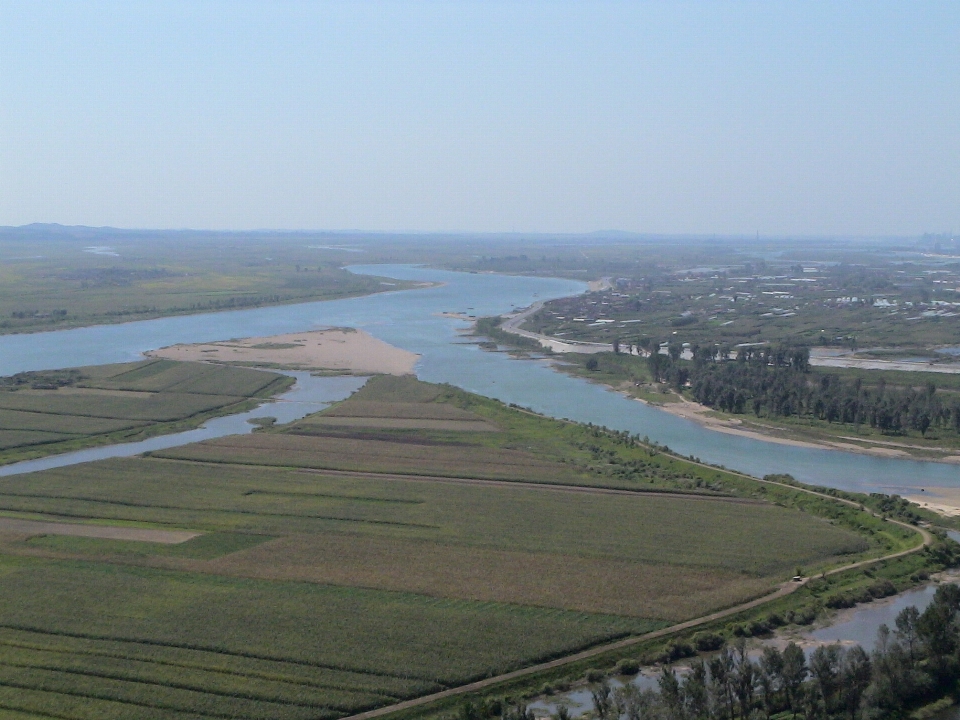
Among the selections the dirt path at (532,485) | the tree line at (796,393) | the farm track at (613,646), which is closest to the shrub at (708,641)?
the farm track at (613,646)

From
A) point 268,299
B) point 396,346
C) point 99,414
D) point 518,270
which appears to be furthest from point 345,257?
point 99,414

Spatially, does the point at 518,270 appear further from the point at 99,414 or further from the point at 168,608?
the point at 168,608

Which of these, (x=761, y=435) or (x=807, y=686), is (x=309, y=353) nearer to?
(x=761, y=435)

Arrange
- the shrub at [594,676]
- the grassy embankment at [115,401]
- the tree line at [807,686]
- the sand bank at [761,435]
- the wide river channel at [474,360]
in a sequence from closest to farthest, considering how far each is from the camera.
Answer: the tree line at [807,686], the shrub at [594,676], the wide river channel at [474,360], the sand bank at [761,435], the grassy embankment at [115,401]

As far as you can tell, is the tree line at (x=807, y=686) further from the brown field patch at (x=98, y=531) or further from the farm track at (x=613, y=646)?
the brown field patch at (x=98, y=531)

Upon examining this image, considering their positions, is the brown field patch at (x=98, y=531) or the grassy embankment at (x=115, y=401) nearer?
the brown field patch at (x=98, y=531)

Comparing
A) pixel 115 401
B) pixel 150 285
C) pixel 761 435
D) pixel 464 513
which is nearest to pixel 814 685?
pixel 464 513

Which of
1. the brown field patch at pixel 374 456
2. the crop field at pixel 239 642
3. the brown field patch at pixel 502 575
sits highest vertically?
the brown field patch at pixel 374 456

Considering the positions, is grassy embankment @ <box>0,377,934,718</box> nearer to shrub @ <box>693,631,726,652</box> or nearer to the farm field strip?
the farm field strip
